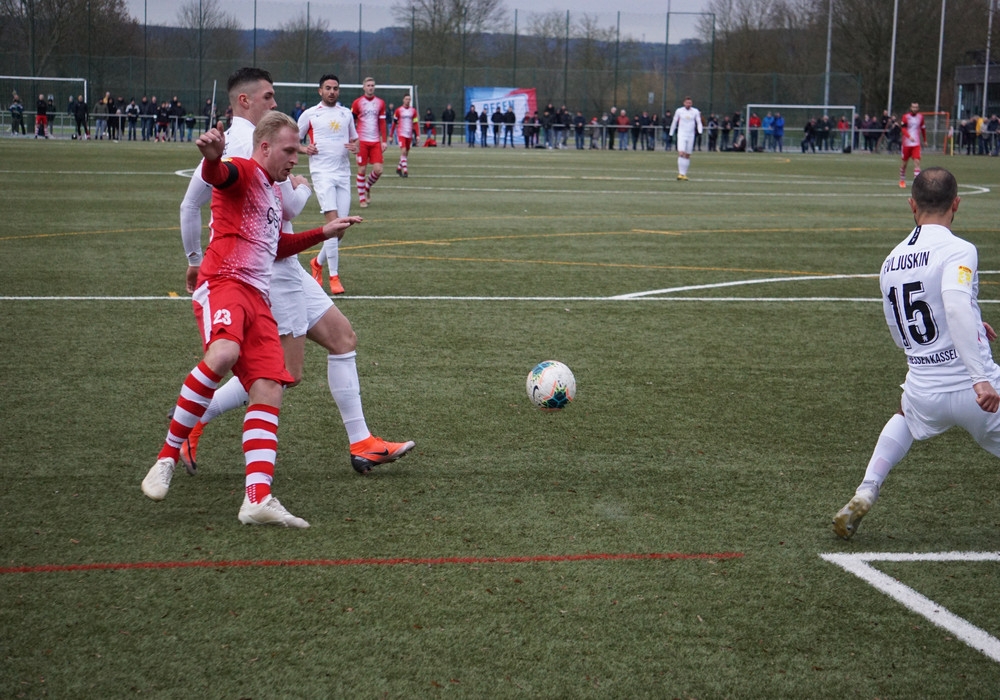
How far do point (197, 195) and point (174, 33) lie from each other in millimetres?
58815

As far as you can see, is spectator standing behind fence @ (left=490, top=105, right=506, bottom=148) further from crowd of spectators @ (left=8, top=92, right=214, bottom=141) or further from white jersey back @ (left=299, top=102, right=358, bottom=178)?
white jersey back @ (left=299, top=102, right=358, bottom=178)

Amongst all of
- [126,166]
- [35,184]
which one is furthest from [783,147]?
[35,184]

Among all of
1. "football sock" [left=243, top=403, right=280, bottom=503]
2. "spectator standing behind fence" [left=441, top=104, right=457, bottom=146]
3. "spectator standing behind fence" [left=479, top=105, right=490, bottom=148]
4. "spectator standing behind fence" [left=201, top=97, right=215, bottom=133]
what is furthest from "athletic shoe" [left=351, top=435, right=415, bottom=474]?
"spectator standing behind fence" [left=201, top=97, right=215, bottom=133]

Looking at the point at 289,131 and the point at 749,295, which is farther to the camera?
the point at 749,295

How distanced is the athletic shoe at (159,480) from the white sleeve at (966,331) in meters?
3.39

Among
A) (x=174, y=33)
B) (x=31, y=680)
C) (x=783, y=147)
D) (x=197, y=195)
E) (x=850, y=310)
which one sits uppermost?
(x=174, y=33)

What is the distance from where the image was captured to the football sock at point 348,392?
18.6 ft

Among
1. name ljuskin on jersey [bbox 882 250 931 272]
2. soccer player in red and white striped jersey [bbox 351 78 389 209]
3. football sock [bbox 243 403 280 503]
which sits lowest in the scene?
football sock [bbox 243 403 280 503]

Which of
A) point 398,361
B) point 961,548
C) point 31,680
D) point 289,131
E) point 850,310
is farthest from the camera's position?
point 850,310

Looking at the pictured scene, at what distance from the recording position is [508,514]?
503 cm

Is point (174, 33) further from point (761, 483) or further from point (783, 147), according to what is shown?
point (761, 483)

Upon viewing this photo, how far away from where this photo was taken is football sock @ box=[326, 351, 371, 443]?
5664mm

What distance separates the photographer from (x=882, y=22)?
7100 centimetres

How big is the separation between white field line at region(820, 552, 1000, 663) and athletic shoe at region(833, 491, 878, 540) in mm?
122
